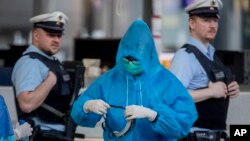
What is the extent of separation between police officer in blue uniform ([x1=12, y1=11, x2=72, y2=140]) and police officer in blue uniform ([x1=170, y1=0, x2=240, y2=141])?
95 cm

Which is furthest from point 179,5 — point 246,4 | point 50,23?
point 50,23

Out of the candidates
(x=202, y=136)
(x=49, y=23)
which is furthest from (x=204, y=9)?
(x=49, y=23)

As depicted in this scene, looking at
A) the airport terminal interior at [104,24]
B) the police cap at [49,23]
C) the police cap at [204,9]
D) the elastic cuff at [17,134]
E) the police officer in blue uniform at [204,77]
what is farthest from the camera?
the airport terminal interior at [104,24]

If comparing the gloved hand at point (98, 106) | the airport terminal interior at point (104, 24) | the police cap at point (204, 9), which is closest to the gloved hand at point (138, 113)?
the gloved hand at point (98, 106)

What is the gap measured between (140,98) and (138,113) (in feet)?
0.53

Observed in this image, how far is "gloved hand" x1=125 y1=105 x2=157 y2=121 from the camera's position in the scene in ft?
11.8

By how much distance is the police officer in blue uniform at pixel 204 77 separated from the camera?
15.9ft

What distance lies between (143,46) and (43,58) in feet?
5.85

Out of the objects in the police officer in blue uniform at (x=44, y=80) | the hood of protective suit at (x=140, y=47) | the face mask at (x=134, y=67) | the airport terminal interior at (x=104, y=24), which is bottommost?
the airport terminal interior at (x=104, y=24)

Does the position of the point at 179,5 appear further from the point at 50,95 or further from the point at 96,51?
the point at 50,95

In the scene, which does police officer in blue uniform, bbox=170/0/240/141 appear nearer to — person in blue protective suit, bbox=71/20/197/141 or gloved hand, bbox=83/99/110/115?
person in blue protective suit, bbox=71/20/197/141

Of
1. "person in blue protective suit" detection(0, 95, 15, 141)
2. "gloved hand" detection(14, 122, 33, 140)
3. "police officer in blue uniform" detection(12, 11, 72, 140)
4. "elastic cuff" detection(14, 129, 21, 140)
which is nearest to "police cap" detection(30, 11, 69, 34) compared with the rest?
"police officer in blue uniform" detection(12, 11, 72, 140)

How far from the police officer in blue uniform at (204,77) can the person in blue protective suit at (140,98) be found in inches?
38.2

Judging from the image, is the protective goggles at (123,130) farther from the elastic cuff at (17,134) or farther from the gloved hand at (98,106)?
the elastic cuff at (17,134)
